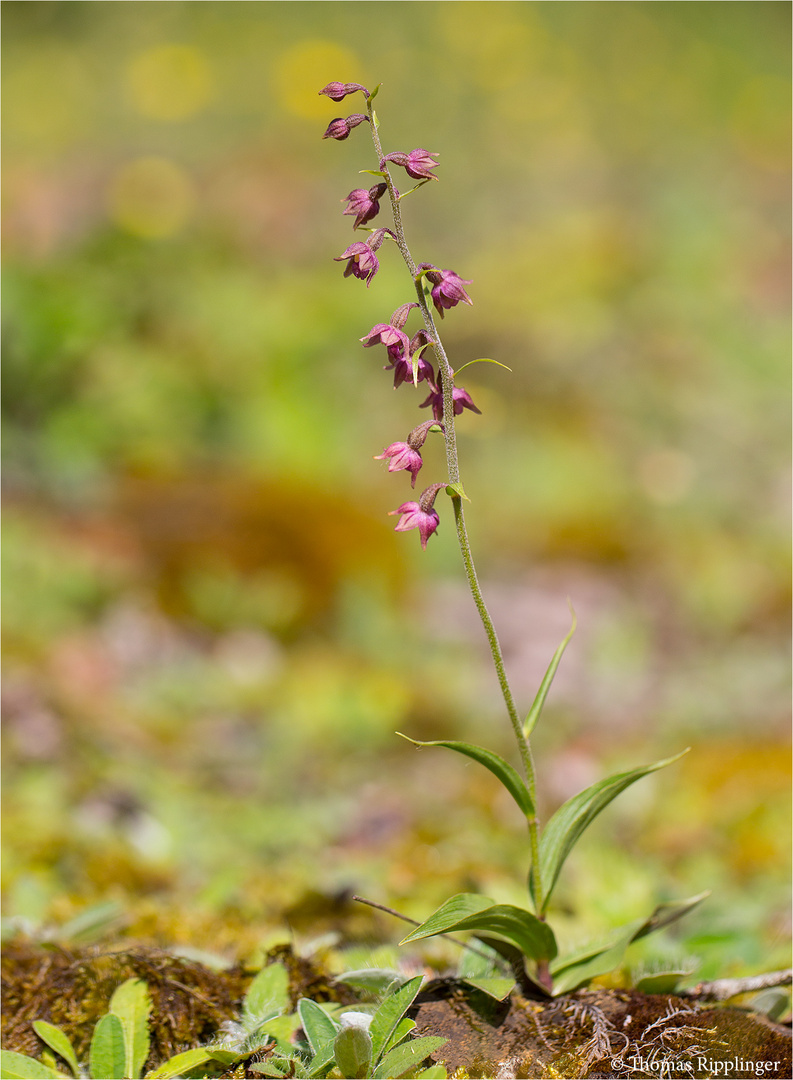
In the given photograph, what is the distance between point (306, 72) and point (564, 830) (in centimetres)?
1453

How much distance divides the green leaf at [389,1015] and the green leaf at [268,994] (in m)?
0.30

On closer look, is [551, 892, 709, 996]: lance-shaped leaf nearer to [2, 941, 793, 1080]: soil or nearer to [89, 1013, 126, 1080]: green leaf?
[2, 941, 793, 1080]: soil

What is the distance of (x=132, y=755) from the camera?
3920mm

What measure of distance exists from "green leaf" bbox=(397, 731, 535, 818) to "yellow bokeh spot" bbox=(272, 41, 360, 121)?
1361 centimetres

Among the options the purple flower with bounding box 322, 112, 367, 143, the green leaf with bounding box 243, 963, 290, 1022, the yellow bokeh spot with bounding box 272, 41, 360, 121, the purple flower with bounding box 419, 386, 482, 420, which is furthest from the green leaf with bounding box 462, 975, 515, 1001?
the yellow bokeh spot with bounding box 272, 41, 360, 121

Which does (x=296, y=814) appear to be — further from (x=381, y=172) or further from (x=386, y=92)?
(x=386, y=92)

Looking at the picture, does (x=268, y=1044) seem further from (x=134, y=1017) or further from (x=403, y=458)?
(x=403, y=458)

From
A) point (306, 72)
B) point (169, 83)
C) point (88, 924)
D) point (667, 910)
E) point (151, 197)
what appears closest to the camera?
point (667, 910)

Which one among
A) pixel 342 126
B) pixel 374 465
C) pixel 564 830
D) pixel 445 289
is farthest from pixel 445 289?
pixel 374 465

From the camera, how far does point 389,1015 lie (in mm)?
1423

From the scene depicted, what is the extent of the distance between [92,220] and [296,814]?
9461 mm

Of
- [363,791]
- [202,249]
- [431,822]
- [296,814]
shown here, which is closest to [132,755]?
[296,814]

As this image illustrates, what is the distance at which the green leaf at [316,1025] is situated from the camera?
144 centimetres

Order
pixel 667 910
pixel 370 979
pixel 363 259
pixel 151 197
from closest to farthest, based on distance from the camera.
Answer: pixel 363 259
pixel 370 979
pixel 667 910
pixel 151 197
